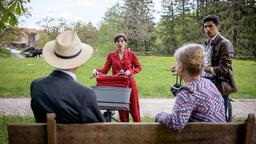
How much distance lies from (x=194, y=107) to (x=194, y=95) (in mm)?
78

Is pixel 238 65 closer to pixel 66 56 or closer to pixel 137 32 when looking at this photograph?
pixel 137 32

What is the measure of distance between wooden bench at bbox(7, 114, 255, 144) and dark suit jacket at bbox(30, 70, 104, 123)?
13 cm

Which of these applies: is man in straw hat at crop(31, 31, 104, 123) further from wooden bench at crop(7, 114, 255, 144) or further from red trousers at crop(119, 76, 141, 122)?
red trousers at crop(119, 76, 141, 122)

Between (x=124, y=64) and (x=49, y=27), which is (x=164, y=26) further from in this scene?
(x=124, y=64)

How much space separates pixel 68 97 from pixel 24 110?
17.6 ft

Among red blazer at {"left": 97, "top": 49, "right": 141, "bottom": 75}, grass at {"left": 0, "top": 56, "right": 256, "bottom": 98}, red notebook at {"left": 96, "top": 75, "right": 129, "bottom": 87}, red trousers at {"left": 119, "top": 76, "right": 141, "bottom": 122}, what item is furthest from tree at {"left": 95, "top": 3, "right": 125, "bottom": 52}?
red notebook at {"left": 96, "top": 75, "right": 129, "bottom": 87}

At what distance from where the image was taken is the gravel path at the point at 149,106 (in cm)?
704

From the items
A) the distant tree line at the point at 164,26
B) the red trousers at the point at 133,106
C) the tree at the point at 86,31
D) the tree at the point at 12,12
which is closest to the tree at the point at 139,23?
the distant tree line at the point at 164,26

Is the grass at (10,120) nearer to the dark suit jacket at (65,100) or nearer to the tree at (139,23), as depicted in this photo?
the dark suit jacket at (65,100)

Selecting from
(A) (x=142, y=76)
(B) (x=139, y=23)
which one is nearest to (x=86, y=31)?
(B) (x=139, y=23)

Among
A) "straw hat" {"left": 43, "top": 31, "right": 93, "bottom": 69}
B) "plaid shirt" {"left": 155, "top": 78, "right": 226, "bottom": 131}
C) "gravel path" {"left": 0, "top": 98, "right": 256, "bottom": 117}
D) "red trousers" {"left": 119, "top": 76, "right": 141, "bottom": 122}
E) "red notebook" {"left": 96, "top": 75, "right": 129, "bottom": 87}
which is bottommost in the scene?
"gravel path" {"left": 0, "top": 98, "right": 256, "bottom": 117}

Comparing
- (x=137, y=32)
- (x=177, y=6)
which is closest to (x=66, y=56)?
(x=137, y=32)

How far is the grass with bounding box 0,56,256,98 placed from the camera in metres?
9.84

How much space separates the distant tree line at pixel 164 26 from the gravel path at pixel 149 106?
5.39m
